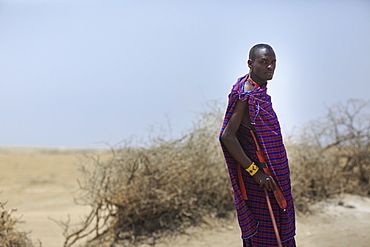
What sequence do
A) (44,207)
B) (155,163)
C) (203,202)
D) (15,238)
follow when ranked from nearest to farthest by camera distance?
1. (15,238)
2. (155,163)
3. (203,202)
4. (44,207)

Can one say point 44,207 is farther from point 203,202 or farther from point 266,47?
point 266,47

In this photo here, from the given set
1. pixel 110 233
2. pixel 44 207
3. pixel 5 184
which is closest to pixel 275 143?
pixel 110 233

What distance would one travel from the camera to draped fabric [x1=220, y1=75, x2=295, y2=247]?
3180 millimetres

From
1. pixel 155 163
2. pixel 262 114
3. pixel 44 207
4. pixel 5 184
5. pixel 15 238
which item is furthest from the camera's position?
pixel 5 184

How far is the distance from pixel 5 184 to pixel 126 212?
442 inches

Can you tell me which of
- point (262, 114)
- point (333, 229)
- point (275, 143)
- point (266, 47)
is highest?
point (266, 47)

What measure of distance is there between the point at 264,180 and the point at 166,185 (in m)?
3.38

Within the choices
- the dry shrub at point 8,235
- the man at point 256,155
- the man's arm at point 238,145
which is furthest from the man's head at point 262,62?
the dry shrub at point 8,235

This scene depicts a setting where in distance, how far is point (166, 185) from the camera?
6352 millimetres

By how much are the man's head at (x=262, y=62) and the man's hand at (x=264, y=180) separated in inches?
25.0

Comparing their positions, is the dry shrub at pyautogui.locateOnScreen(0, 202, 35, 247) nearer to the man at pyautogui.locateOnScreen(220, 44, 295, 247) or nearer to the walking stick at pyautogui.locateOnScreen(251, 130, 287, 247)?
the man at pyautogui.locateOnScreen(220, 44, 295, 247)

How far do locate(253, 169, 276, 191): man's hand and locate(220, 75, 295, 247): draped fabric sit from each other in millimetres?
75

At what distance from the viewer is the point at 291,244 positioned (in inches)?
131

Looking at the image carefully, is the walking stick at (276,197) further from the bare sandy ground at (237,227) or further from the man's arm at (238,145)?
the bare sandy ground at (237,227)
